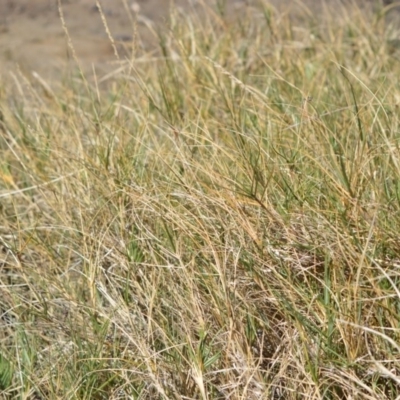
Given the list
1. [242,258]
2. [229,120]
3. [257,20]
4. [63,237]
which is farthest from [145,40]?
[242,258]

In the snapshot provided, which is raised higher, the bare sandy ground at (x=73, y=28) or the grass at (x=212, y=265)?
the grass at (x=212, y=265)

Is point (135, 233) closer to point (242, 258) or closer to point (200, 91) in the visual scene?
point (242, 258)

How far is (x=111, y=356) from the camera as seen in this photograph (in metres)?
2.30

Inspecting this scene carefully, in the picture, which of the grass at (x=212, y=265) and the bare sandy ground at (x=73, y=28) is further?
the bare sandy ground at (x=73, y=28)

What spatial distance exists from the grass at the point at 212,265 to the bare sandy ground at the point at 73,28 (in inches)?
70.3

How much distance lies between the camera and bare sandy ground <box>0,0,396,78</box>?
477 centimetres

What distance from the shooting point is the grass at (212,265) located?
212 centimetres

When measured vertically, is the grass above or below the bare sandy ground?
above

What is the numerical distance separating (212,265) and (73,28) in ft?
10.8

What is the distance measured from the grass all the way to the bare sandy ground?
1.79 meters

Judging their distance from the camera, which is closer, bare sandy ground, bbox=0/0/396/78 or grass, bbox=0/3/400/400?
grass, bbox=0/3/400/400

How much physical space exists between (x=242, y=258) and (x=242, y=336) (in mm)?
205

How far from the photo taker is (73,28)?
17.4 ft

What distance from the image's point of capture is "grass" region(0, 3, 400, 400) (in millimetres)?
2115
